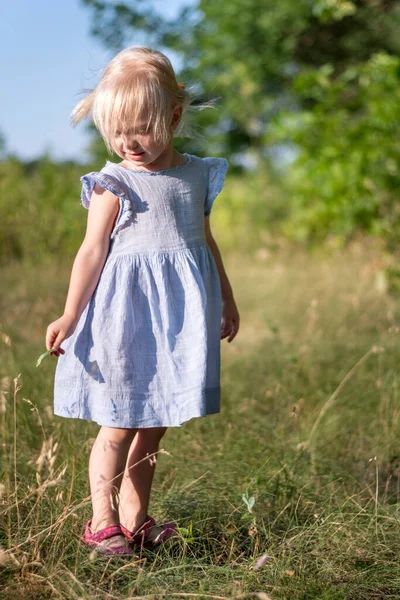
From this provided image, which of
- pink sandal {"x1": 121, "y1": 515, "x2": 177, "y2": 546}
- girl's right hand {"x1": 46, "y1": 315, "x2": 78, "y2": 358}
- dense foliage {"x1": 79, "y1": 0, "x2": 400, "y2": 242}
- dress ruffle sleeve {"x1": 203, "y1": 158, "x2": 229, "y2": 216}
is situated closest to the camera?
girl's right hand {"x1": 46, "y1": 315, "x2": 78, "y2": 358}

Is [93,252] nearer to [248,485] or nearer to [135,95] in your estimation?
[135,95]

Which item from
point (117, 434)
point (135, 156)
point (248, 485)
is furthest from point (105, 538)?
point (135, 156)

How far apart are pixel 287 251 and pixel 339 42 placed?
709 centimetres

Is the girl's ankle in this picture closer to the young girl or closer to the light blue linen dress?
the young girl

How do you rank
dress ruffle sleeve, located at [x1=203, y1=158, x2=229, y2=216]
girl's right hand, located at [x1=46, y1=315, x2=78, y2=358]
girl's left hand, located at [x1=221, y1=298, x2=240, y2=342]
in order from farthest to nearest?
girl's left hand, located at [x1=221, y1=298, x2=240, y2=342]
dress ruffle sleeve, located at [x1=203, y1=158, x2=229, y2=216]
girl's right hand, located at [x1=46, y1=315, x2=78, y2=358]

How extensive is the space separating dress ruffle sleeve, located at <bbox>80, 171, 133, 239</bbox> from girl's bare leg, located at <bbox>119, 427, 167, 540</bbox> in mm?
588

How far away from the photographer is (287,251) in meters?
8.28

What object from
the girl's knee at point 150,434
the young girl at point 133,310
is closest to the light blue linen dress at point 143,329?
the young girl at point 133,310

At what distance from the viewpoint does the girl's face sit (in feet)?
6.79

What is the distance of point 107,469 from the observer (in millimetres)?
2123

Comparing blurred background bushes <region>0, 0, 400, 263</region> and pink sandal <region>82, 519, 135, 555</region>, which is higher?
blurred background bushes <region>0, 0, 400, 263</region>

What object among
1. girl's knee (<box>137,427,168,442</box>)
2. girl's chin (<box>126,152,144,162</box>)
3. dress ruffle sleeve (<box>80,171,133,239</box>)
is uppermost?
girl's chin (<box>126,152,144,162</box>)

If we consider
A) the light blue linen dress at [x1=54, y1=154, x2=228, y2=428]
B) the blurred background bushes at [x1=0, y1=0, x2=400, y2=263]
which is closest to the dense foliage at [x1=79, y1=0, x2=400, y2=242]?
Result: the blurred background bushes at [x1=0, y1=0, x2=400, y2=263]

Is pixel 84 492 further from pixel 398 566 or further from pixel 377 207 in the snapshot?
pixel 377 207
